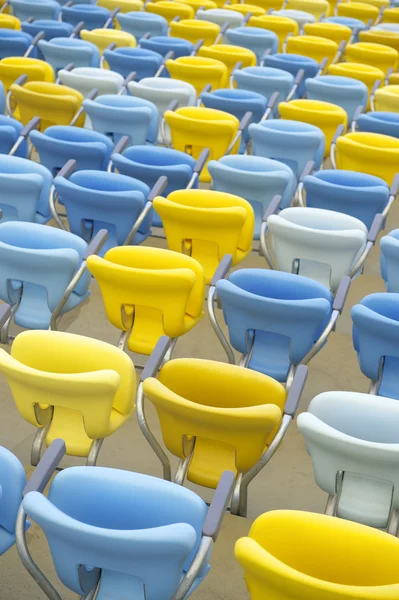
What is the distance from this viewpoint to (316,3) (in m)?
11.3

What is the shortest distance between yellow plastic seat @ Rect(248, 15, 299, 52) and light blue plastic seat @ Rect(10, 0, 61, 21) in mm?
2142

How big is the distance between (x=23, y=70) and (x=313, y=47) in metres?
3.15

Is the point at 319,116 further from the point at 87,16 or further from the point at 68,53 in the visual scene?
the point at 87,16

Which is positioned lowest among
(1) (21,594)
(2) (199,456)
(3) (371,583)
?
(1) (21,594)

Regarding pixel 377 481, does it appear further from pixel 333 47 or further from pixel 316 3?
pixel 316 3

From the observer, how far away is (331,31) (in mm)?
9898

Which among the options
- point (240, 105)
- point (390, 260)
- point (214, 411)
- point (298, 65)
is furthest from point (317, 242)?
point (298, 65)

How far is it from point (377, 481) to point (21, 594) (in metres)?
1.35

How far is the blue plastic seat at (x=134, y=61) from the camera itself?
8.19 m

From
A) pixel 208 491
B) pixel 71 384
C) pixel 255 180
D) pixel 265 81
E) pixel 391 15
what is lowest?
pixel 208 491

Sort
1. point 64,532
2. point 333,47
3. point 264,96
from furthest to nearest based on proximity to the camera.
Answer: point 333,47 → point 264,96 → point 64,532

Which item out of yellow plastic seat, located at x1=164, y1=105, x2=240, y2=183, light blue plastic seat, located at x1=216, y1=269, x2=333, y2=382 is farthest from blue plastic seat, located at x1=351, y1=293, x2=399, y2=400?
yellow plastic seat, located at x1=164, y1=105, x2=240, y2=183

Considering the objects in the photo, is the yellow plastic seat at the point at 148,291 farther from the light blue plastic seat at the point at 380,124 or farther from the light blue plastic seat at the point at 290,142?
the light blue plastic seat at the point at 380,124

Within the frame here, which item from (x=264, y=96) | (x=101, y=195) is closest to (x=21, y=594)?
(x=101, y=195)
